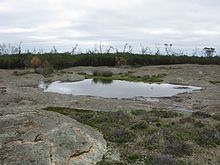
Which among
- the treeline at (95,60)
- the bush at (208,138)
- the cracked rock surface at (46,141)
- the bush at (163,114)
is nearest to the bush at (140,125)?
the bush at (208,138)

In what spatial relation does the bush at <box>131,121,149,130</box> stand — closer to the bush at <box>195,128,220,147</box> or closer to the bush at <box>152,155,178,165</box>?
the bush at <box>195,128,220,147</box>

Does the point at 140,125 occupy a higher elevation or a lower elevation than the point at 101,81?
higher

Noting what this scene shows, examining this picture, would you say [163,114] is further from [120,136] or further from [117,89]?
[117,89]

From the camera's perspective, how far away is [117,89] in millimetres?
31328

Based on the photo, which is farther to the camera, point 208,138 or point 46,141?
point 208,138

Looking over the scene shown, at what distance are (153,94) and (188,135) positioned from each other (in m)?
13.7

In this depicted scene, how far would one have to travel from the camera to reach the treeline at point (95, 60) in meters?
50.5

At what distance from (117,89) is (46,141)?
20.4 m

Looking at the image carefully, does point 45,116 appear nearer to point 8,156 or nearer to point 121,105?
point 8,156

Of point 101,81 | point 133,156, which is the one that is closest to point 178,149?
point 133,156

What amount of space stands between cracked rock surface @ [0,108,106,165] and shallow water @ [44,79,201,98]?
14511 mm

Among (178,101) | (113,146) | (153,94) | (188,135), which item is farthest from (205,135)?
(153,94)

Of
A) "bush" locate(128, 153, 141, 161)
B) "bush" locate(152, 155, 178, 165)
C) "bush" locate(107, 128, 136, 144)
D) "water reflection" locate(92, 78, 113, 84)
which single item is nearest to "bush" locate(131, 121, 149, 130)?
"bush" locate(107, 128, 136, 144)

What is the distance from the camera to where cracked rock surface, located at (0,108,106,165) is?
33.6 ft
